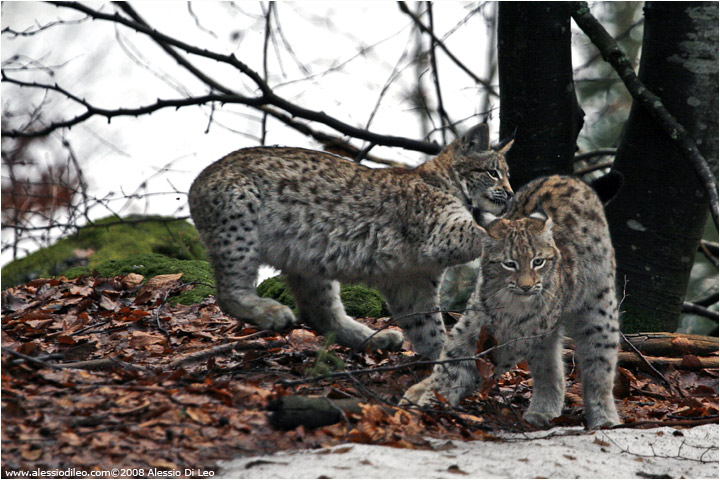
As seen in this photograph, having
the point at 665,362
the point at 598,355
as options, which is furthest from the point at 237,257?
the point at 665,362

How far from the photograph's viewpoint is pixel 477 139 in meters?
6.47

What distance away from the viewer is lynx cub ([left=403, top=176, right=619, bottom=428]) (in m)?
4.79

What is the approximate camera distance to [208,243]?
19.4 ft

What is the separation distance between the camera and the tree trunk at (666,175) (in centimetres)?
710

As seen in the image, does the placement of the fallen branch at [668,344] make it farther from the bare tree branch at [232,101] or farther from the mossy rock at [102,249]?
the mossy rock at [102,249]

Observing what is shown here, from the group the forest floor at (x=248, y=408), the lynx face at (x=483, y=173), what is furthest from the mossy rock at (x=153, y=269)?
the lynx face at (x=483, y=173)

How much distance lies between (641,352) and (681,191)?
5.64ft

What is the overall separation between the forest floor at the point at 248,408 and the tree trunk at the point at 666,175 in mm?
1113

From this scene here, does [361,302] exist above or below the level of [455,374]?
above

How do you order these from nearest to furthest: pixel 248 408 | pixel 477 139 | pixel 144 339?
pixel 248 408, pixel 144 339, pixel 477 139

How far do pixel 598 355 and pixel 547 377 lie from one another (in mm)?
373

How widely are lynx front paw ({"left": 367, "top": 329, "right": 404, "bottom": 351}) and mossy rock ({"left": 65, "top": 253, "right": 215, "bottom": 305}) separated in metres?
2.35

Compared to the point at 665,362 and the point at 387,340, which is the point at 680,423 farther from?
the point at 387,340

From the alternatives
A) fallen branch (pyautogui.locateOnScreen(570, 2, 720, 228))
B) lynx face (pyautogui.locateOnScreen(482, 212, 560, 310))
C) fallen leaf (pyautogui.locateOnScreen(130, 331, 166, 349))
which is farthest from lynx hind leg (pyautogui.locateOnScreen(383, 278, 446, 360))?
fallen branch (pyautogui.locateOnScreen(570, 2, 720, 228))
